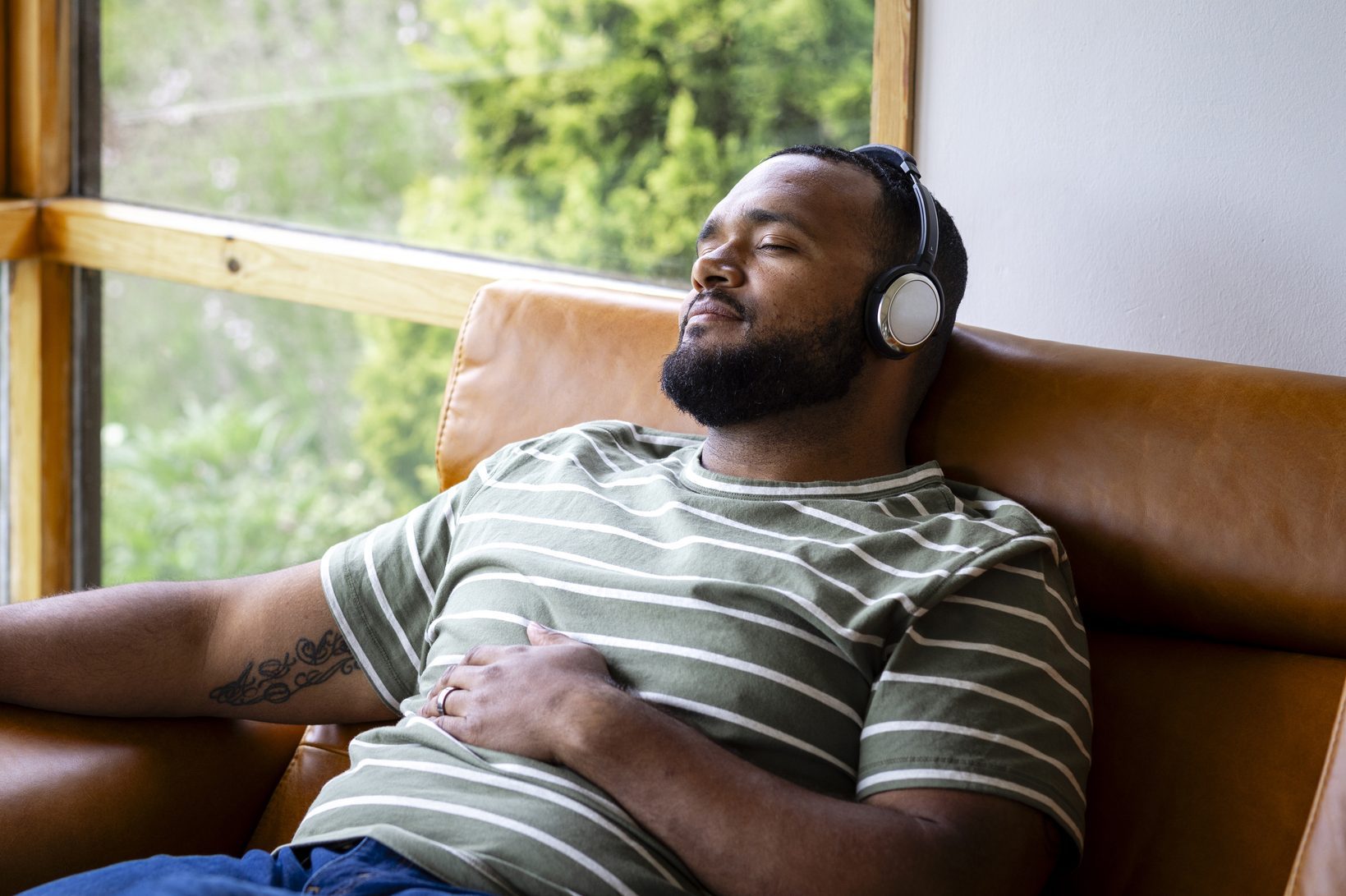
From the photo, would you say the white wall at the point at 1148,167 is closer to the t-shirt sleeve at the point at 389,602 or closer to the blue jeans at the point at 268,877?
the t-shirt sleeve at the point at 389,602

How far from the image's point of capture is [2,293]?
2.63 metres

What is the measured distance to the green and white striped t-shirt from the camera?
105 cm

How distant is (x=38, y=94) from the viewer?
255cm

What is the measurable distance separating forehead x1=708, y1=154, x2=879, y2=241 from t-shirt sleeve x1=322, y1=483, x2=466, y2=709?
499mm

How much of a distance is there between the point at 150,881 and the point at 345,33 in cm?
185

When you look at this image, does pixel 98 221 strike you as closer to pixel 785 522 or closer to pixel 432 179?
pixel 432 179

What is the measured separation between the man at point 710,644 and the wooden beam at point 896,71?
26 centimetres

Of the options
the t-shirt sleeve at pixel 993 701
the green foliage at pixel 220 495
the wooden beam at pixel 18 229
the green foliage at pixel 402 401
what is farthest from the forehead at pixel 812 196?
the wooden beam at pixel 18 229

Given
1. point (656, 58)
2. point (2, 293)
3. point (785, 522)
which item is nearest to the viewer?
point (785, 522)

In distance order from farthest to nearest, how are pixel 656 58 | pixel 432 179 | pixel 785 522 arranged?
pixel 432 179 < pixel 656 58 < pixel 785 522

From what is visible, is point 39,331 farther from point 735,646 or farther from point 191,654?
point 735,646

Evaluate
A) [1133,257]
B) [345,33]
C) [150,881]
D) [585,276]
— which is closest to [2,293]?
[345,33]

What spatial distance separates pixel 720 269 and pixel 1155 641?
572mm

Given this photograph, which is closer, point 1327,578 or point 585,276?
point 1327,578
